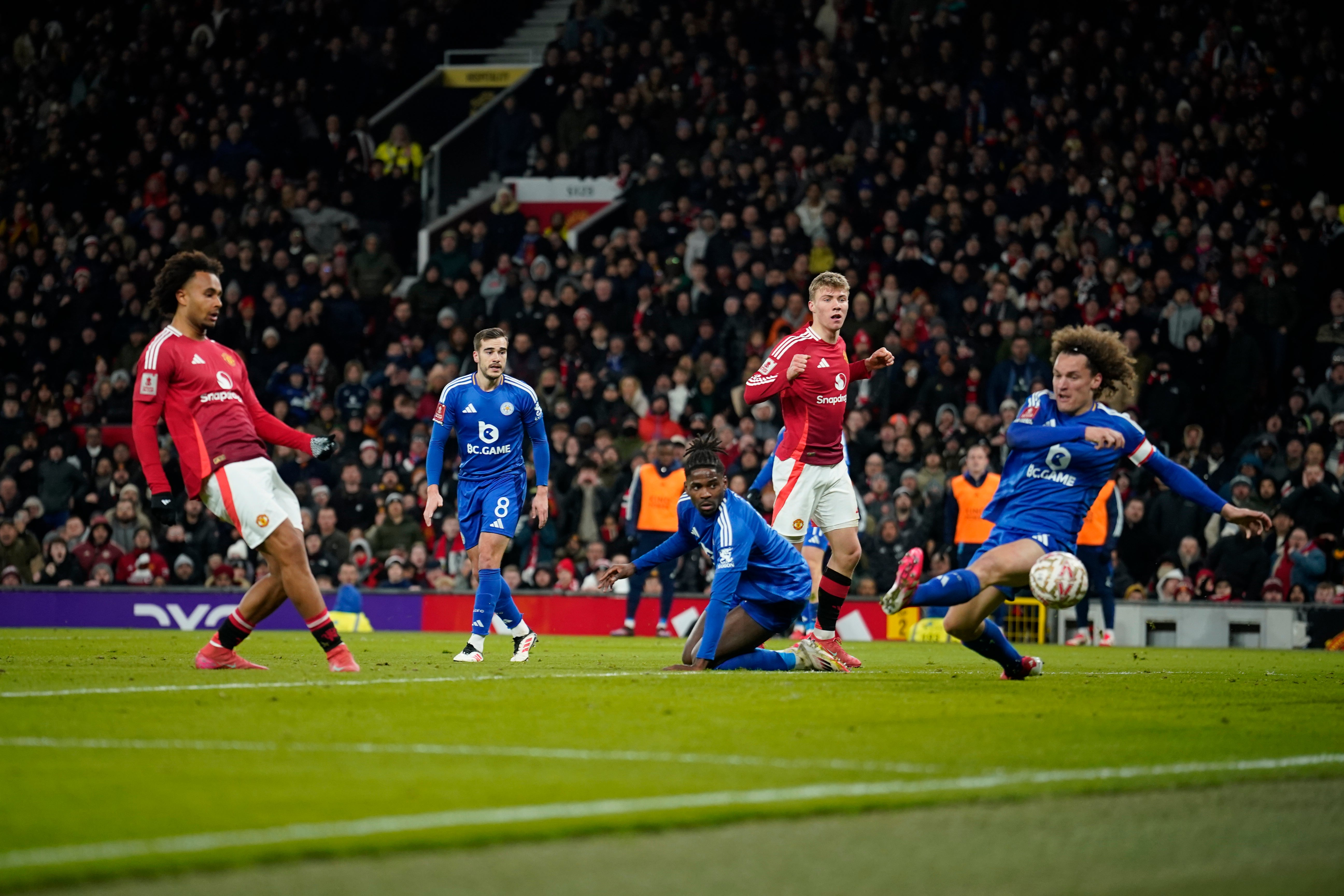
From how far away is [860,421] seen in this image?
20.2 m

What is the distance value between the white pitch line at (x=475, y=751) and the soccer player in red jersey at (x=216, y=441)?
3.03 metres

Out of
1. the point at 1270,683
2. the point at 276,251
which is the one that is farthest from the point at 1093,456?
the point at 276,251

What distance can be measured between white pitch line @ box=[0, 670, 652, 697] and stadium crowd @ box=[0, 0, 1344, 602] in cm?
925

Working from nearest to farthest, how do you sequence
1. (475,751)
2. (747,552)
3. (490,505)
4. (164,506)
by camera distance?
(475,751)
(164,506)
(747,552)
(490,505)

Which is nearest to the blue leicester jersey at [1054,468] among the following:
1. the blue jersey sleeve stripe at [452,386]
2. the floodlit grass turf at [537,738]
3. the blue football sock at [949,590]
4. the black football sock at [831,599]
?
the blue football sock at [949,590]

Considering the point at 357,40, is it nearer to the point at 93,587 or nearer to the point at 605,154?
the point at 605,154

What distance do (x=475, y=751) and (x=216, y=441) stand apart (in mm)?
3972

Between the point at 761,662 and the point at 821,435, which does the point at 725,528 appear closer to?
the point at 761,662

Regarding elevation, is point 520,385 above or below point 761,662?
above

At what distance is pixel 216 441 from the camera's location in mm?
9367

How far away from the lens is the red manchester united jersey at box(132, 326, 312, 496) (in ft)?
30.7

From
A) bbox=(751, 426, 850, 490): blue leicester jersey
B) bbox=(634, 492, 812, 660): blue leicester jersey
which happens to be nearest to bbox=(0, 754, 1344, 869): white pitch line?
bbox=(634, 492, 812, 660): blue leicester jersey

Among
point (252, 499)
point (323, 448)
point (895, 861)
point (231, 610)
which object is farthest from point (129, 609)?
point (895, 861)

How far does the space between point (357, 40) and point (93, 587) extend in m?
12.8
